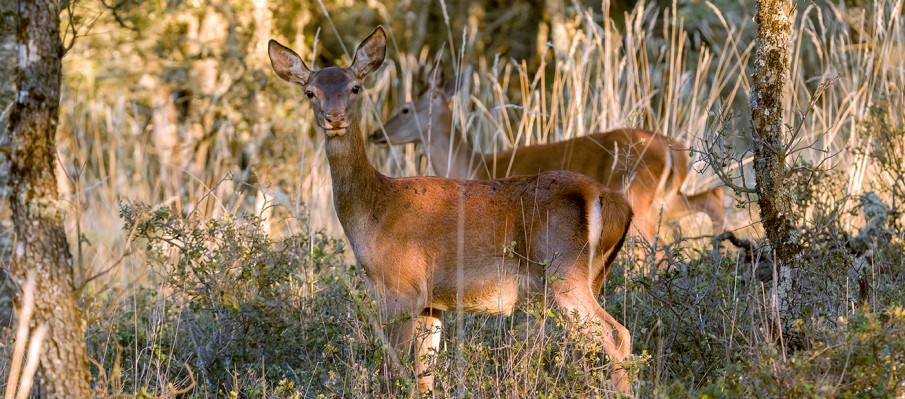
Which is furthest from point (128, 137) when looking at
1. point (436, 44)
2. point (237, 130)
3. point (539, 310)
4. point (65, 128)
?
point (539, 310)

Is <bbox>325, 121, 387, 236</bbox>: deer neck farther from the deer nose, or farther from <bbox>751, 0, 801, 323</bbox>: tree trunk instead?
the deer nose

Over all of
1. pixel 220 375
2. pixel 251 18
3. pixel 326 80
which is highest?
pixel 251 18

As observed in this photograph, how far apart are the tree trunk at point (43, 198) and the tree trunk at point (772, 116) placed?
2614 mm

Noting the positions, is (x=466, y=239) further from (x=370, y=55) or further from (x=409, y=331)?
(x=370, y=55)

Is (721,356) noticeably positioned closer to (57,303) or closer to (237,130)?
(57,303)

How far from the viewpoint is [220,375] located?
498 centimetres

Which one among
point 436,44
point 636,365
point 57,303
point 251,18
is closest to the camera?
point 57,303

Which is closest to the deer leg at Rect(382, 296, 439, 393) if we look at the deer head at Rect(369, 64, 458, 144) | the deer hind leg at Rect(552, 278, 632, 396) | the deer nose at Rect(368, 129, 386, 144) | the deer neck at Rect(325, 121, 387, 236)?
the deer neck at Rect(325, 121, 387, 236)

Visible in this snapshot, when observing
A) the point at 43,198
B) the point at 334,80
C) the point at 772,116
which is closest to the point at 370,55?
the point at 334,80

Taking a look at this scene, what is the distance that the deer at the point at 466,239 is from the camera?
4.39 m

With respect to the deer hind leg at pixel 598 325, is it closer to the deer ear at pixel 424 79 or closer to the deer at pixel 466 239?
the deer at pixel 466 239

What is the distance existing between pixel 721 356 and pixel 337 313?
70.9 inches

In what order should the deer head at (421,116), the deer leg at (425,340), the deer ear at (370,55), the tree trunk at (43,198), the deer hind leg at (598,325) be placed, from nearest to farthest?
1. the tree trunk at (43,198)
2. the deer hind leg at (598,325)
3. the deer leg at (425,340)
4. the deer ear at (370,55)
5. the deer head at (421,116)

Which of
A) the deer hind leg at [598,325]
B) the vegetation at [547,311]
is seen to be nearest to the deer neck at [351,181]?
the vegetation at [547,311]
